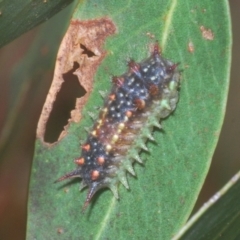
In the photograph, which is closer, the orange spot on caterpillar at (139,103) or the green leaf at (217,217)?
the green leaf at (217,217)

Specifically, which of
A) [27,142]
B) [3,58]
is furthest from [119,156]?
[3,58]

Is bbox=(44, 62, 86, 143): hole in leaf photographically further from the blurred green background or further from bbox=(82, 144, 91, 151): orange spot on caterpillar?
the blurred green background

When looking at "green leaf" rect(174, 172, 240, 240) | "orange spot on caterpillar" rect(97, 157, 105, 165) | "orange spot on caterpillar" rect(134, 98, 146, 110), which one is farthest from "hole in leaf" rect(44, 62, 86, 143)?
"green leaf" rect(174, 172, 240, 240)

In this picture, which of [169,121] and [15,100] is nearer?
[169,121]

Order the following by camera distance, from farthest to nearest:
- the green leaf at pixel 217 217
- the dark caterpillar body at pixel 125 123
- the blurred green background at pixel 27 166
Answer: the blurred green background at pixel 27 166, the dark caterpillar body at pixel 125 123, the green leaf at pixel 217 217

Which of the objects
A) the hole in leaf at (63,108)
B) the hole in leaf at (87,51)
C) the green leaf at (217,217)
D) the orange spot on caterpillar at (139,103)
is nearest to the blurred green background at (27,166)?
the hole in leaf at (63,108)

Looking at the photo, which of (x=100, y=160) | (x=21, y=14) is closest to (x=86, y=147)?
(x=100, y=160)

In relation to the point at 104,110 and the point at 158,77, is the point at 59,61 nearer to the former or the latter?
the point at 104,110

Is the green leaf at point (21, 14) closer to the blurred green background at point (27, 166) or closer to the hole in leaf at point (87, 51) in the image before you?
A: the hole in leaf at point (87, 51)
